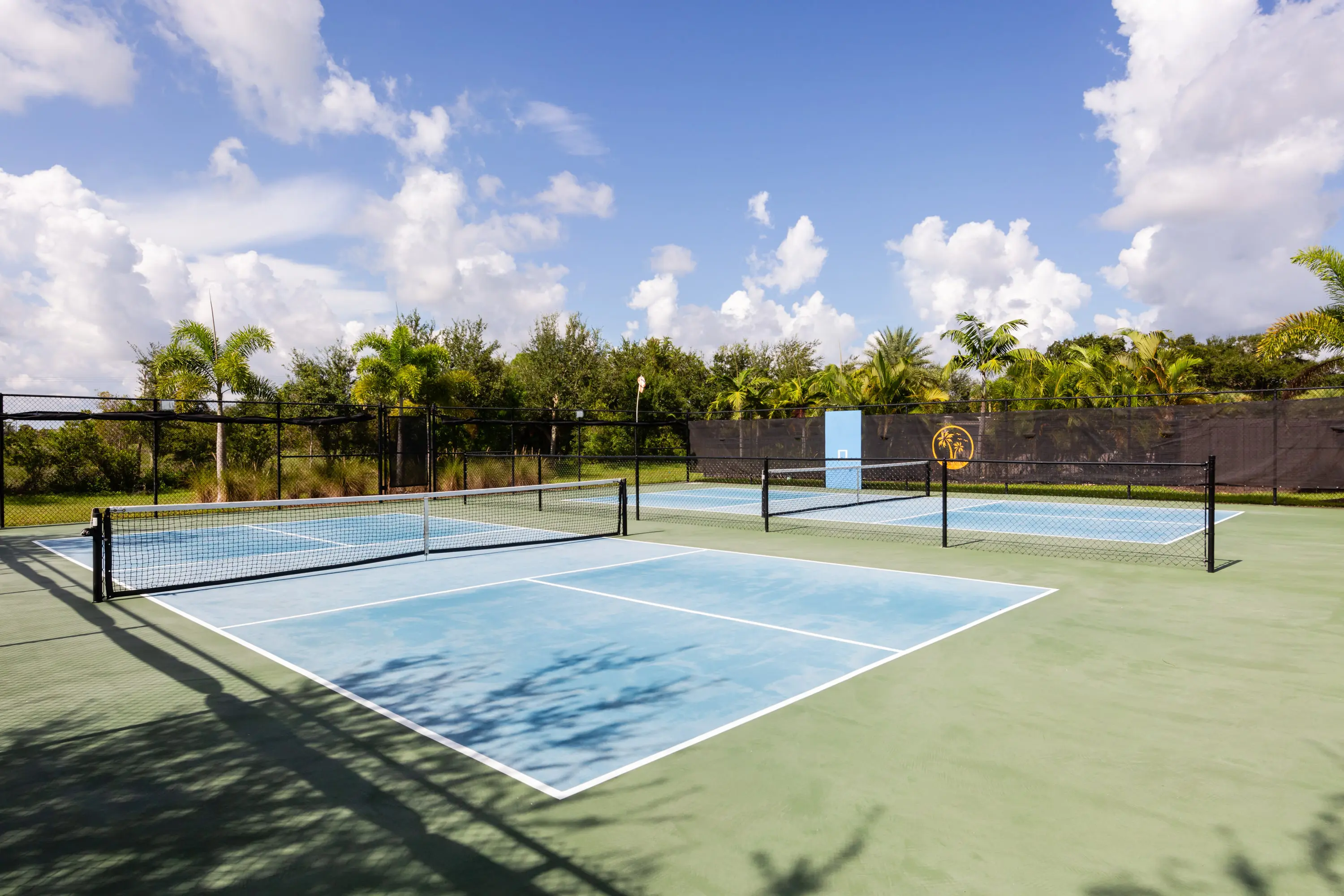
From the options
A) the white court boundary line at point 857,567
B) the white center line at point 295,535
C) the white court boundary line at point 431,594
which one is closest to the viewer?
the white court boundary line at point 431,594

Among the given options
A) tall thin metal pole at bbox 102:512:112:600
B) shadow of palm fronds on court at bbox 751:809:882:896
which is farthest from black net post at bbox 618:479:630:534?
shadow of palm fronds on court at bbox 751:809:882:896

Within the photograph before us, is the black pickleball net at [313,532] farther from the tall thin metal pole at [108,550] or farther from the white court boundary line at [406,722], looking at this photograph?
the white court boundary line at [406,722]

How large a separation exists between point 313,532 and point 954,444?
16.4 m

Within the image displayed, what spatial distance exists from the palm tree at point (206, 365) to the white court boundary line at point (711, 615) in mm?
15595

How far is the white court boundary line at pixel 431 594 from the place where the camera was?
23.9 feet

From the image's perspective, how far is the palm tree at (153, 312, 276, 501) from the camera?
67.9 ft

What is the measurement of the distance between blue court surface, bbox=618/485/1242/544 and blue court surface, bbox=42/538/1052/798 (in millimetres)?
5327

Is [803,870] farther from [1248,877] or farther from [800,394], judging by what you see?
[800,394]

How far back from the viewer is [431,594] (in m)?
8.37

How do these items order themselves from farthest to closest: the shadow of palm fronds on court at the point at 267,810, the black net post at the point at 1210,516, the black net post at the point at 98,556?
the black net post at the point at 1210,516, the black net post at the point at 98,556, the shadow of palm fronds on court at the point at 267,810

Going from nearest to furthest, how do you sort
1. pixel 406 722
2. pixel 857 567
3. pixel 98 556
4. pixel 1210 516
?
pixel 406 722 < pixel 98 556 < pixel 1210 516 < pixel 857 567

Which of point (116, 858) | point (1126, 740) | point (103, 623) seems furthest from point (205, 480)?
point (1126, 740)

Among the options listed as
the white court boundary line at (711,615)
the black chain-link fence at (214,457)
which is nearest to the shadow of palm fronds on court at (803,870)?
the white court boundary line at (711,615)

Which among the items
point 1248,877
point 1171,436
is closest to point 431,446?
point 1171,436
